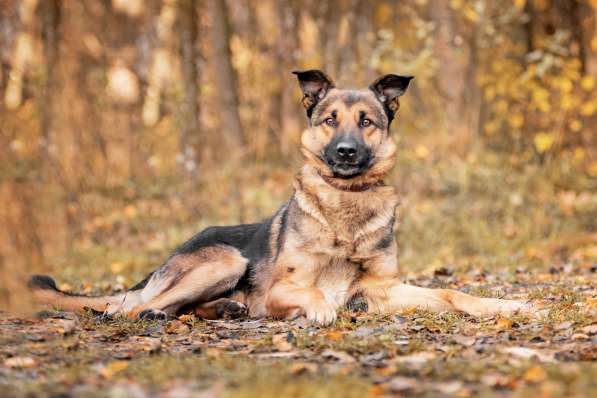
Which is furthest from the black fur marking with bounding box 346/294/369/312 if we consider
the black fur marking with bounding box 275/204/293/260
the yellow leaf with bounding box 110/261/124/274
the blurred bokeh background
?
the yellow leaf with bounding box 110/261/124/274

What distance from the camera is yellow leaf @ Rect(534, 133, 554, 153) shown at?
13281 millimetres

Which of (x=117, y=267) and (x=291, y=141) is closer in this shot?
(x=117, y=267)

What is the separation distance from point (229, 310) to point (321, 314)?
1022mm

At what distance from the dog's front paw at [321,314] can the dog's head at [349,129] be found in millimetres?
1225

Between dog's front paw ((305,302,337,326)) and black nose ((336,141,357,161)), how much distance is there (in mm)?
1270

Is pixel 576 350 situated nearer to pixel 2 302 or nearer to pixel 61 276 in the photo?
pixel 2 302

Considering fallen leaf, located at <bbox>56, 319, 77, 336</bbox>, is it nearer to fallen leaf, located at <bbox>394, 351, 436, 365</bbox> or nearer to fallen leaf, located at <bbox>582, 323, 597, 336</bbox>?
fallen leaf, located at <bbox>394, 351, 436, 365</bbox>

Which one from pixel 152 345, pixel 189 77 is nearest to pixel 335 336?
pixel 152 345

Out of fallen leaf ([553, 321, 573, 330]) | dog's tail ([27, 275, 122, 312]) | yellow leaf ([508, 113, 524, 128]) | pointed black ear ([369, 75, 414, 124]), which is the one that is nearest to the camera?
fallen leaf ([553, 321, 573, 330])

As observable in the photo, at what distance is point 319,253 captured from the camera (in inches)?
248

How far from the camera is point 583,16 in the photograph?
13734 millimetres

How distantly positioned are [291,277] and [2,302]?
2.26 m

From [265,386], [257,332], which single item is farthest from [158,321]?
[265,386]

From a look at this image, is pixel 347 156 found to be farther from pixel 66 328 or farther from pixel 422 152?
pixel 422 152
